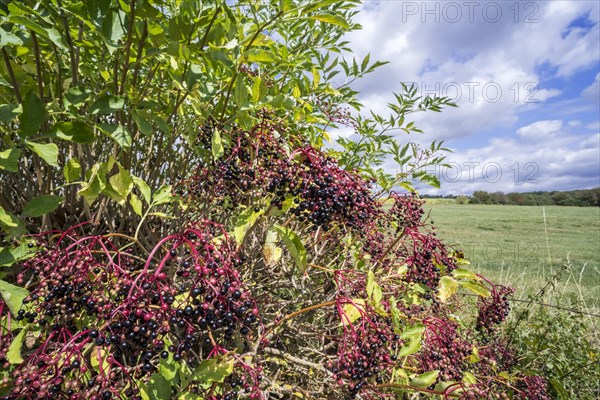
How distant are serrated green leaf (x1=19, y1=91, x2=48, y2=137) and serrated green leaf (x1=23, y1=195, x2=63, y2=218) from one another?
22 cm

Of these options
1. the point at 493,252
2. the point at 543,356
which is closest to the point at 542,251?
the point at 493,252

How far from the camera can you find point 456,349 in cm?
192

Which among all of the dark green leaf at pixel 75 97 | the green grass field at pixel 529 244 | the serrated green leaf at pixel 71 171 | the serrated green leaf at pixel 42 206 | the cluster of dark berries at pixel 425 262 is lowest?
the green grass field at pixel 529 244

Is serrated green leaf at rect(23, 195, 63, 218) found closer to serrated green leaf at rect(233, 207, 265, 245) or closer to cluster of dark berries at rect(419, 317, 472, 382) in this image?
serrated green leaf at rect(233, 207, 265, 245)

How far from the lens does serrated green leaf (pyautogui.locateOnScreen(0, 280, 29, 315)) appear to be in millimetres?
1077

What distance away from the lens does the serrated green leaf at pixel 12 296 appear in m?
1.08

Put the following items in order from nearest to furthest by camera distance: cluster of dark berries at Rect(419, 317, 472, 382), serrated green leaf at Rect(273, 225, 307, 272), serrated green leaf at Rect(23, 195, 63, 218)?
serrated green leaf at Rect(23, 195, 63, 218)
serrated green leaf at Rect(273, 225, 307, 272)
cluster of dark berries at Rect(419, 317, 472, 382)

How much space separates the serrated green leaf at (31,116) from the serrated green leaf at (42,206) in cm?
22

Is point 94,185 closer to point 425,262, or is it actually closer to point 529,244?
point 425,262

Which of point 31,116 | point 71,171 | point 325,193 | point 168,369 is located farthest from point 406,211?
point 31,116

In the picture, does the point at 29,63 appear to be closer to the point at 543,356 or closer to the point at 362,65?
the point at 362,65

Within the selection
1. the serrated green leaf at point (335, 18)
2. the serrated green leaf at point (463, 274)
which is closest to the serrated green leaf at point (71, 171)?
the serrated green leaf at point (335, 18)

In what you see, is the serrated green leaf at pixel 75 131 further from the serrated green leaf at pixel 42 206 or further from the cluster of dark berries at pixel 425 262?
the cluster of dark berries at pixel 425 262

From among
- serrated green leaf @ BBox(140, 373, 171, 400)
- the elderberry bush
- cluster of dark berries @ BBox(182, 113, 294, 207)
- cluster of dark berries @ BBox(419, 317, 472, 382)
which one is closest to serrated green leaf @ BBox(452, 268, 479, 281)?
the elderberry bush
